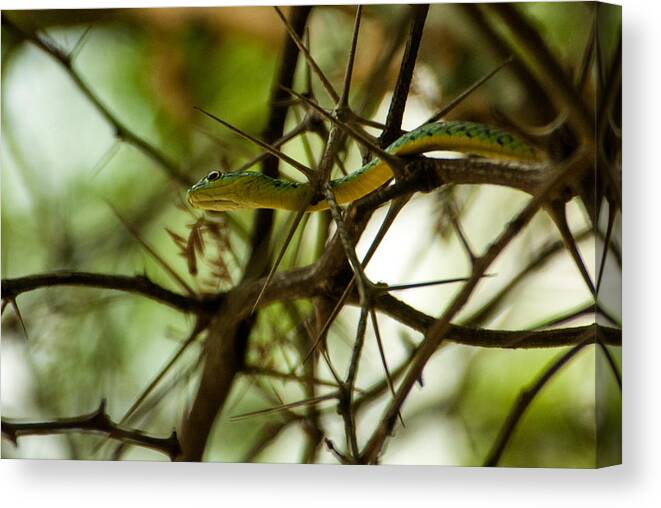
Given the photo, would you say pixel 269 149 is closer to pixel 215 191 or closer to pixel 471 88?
pixel 215 191

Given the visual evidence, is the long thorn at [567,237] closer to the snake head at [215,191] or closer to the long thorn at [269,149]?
the long thorn at [269,149]

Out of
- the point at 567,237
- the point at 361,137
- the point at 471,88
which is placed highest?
the point at 471,88

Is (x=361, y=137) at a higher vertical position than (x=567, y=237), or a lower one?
higher

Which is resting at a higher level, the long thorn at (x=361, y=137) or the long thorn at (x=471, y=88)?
the long thorn at (x=471, y=88)

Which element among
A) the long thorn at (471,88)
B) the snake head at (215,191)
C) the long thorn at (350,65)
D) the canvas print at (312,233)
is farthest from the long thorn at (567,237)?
the snake head at (215,191)

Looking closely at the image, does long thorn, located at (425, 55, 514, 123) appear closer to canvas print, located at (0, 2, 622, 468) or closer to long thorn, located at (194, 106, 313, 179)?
canvas print, located at (0, 2, 622, 468)

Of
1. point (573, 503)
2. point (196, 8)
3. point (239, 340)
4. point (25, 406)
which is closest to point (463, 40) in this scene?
point (196, 8)

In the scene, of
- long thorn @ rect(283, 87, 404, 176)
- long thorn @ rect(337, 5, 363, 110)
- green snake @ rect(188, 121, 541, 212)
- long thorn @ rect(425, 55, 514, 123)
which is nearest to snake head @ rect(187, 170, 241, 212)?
green snake @ rect(188, 121, 541, 212)

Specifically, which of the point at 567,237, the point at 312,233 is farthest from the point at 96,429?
the point at 567,237
